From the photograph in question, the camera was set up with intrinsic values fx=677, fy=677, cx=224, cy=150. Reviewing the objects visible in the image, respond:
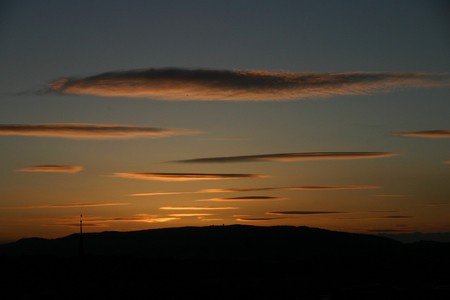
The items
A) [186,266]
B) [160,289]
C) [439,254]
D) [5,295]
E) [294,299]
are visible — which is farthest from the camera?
[439,254]

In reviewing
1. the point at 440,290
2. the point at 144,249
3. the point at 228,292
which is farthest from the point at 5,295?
the point at 144,249

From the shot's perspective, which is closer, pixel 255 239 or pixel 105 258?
pixel 105 258

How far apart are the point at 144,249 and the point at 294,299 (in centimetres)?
14729

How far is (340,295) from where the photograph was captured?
57469 millimetres

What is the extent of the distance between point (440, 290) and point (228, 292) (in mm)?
19232

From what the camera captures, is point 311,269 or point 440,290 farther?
point 311,269

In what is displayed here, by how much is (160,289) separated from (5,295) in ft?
49.4

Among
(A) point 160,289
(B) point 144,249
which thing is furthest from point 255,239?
(A) point 160,289

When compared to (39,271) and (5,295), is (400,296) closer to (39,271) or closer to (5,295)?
(5,295)

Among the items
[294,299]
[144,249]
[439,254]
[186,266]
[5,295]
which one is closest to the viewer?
[294,299]

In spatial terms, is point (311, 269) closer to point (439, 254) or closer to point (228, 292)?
point (228, 292)

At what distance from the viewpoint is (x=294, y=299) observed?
179 feet

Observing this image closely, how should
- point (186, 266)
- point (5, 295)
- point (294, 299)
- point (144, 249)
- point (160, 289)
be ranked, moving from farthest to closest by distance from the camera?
1. point (144, 249)
2. point (186, 266)
3. point (160, 289)
4. point (5, 295)
5. point (294, 299)

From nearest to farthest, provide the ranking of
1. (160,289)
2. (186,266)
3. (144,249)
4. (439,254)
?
1. (160,289)
2. (186,266)
3. (439,254)
4. (144,249)
